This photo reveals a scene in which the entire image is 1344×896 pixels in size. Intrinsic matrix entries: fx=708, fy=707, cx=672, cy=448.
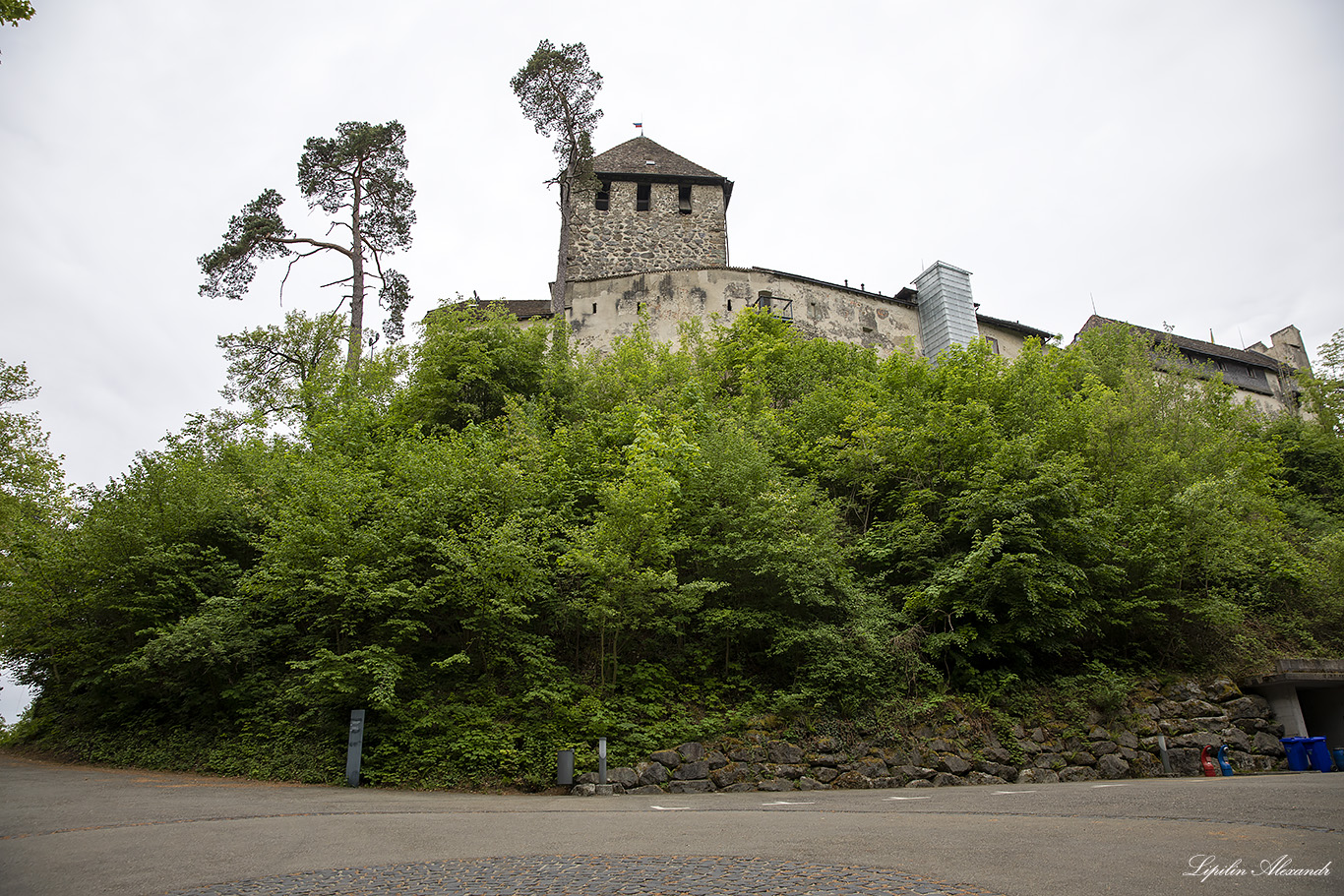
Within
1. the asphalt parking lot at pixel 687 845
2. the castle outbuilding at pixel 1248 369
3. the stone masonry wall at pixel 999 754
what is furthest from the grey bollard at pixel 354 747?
the castle outbuilding at pixel 1248 369

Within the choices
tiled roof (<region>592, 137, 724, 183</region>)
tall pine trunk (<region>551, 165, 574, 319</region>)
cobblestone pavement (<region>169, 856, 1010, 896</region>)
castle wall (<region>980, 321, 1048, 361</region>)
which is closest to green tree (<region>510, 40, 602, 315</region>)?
tall pine trunk (<region>551, 165, 574, 319</region>)

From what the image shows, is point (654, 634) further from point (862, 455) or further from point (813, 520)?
point (862, 455)

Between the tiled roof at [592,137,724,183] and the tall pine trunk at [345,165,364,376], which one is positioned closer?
the tall pine trunk at [345,165,364,376]

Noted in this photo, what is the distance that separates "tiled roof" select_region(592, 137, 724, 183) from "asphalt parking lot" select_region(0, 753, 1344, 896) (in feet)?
107

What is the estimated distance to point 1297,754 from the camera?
15.0 meters

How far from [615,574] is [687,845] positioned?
24.8ft

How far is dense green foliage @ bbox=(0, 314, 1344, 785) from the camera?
1333 cm

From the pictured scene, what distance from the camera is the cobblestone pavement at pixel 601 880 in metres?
4.43

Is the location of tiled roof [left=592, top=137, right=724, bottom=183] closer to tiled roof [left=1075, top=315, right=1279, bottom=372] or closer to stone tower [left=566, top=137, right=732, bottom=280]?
stone tower [left=566, top=137, right=732, bottom=280]

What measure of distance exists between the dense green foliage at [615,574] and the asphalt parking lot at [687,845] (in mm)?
3727

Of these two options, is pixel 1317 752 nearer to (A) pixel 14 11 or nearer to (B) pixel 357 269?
(A) pixel 14 11

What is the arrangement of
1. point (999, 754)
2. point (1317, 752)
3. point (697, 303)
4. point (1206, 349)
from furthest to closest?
point (1206, 349)
point (697, 303)
point (1317, 752)
point (999, 754)

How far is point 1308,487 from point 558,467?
33.1 meters

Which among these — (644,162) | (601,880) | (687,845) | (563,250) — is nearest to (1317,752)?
(687,845)
